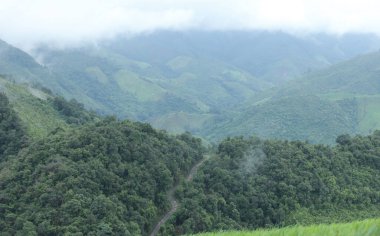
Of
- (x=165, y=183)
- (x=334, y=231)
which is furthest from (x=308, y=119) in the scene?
(x=334, y=231)

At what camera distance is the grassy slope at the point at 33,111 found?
6476cm

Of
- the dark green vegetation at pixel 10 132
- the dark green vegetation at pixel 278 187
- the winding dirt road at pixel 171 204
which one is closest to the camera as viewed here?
the winding dirt road at pixel 171 204

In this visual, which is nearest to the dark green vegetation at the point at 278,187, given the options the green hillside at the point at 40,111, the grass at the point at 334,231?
the green hillside at the point at 40,111

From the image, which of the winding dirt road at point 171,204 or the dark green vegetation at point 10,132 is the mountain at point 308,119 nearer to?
the winding dirt road at point 171,204

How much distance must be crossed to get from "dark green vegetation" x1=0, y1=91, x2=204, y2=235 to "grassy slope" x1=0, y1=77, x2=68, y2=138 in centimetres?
998

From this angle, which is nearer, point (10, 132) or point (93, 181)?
point (93, 181)

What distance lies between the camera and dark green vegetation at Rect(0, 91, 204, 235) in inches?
1543

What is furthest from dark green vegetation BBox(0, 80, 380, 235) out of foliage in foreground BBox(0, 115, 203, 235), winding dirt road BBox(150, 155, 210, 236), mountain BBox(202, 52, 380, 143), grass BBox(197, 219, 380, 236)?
mountain BBox(202, 52, 380, 143)

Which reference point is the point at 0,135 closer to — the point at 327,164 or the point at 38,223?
the point at 38,223

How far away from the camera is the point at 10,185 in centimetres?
4478

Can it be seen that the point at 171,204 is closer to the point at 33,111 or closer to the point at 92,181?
the point at 92,181

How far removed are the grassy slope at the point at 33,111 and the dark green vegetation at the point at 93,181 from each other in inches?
393

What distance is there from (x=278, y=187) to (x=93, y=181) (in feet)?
60.3

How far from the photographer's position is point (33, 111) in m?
72.1
